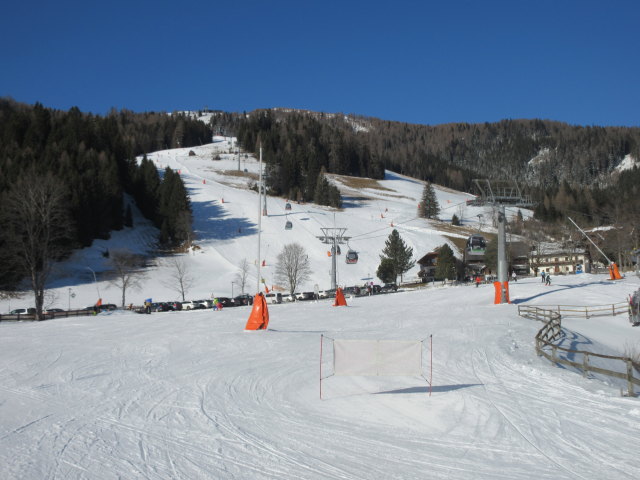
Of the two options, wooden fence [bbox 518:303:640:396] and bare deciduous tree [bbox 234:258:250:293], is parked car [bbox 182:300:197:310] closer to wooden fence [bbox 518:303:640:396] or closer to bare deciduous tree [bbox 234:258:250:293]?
bare deciduous tree [bbox 234:258:250:293]

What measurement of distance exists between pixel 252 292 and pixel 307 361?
5201 cm

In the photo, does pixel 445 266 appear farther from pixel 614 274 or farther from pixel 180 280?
pixel 180 280

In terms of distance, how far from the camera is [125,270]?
63.0 metres

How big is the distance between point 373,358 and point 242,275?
190 ft

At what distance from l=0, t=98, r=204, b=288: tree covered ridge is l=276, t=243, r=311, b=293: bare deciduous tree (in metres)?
19.2

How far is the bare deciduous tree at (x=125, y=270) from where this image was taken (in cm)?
6034

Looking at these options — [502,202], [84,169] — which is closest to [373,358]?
[502,202]

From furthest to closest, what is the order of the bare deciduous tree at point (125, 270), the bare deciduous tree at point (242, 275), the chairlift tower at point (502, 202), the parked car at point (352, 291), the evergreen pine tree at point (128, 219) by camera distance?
the evergreen pine tree at point (128, 219)
the bare deciduous tree at point (242, 275)
the bare deciduous tree at point (125, 270)
the parked car at point (352, 291)
the chairlift tower at point (502, 202)

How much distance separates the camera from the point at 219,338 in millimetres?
22391

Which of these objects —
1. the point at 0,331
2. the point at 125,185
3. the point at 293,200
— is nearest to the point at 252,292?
the point at 125,185

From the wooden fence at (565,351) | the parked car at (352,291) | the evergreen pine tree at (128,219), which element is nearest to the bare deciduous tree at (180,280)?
the evergreen pine tree at (128,219)

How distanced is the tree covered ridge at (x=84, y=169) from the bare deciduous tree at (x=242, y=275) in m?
14.0

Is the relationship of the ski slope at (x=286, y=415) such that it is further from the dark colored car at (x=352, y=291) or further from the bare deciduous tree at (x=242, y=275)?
the bare deciduous tree at (x=242, y=275)

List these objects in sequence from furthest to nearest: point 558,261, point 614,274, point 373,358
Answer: point 558,261
point 614,274
point 373,358
